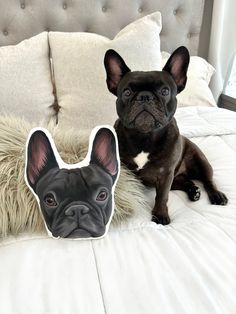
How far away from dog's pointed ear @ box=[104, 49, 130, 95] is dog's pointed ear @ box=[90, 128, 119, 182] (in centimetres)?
17

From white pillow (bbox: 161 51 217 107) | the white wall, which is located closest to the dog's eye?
white pillow (bbox: 161 51 217 107)

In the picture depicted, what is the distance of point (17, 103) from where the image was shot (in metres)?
1.25

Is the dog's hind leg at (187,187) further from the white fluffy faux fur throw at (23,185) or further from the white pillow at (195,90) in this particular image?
the white pillow at (195,90)

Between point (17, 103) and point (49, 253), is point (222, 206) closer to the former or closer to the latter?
point (49, 253)

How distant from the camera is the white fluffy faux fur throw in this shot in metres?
0.77

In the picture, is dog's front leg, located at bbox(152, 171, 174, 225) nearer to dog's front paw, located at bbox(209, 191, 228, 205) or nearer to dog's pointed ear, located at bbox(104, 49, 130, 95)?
dog's front paw, located at bbox(209, 191, 228, 205)

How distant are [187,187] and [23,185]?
0.47m

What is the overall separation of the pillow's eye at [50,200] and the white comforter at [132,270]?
9 centimetres

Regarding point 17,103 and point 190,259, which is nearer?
point 190,259

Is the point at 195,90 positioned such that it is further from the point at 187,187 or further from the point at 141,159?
the point at 141,159

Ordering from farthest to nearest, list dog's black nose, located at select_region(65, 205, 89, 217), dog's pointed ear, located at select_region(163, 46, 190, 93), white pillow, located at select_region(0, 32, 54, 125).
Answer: white pillow, located at select_region(0, 32, 54, 125) < dog's pointed ear, located at select_region(163, 46, 190, 93) < dog's black nose, located at select_region(65, 205, 89, 217)

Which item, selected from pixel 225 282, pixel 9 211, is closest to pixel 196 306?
pixel 225 282

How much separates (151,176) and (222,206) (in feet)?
0.66

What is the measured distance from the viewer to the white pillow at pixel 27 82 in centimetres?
123
